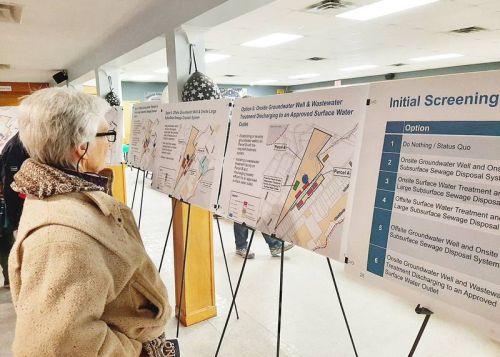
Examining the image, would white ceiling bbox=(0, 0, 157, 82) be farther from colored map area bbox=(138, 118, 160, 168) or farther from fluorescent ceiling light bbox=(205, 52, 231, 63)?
fluorescent ceiling light bbox=(205, 52, 231, 63)

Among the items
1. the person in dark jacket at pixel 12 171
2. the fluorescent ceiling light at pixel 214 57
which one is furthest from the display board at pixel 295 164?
the fluorescent ceiling light at pixel 214 57

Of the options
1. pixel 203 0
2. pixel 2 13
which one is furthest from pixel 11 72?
pixel 203 0

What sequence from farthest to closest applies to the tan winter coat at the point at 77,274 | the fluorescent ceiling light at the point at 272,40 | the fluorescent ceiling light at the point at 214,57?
the fluorescent ceiling light at the point at 214,57, the fluorescent ceiling light at the point at 272,40, the tan winter coat at the point at 77,274

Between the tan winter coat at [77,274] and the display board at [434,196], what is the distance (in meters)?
0.70

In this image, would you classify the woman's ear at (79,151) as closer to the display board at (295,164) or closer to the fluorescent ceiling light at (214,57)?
the display board at (295,164)

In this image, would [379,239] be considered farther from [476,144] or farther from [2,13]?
[2,13]

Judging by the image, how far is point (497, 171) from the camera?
87 centimetres

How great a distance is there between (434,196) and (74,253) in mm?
945

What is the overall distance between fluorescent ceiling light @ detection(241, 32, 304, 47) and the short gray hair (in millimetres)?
4693

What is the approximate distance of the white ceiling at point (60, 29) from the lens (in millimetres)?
2941

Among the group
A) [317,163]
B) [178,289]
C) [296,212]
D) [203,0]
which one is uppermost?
[203,0]

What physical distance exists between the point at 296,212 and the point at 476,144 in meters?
0.66

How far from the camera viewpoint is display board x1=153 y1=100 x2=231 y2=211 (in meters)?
1.89

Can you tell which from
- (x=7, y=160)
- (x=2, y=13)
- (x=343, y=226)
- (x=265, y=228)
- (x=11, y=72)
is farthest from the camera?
(x=11, y=72)
